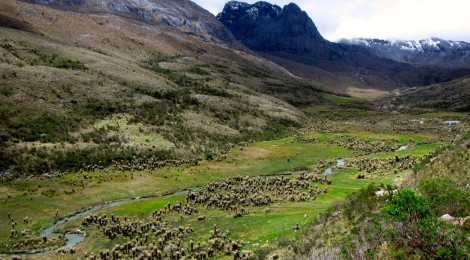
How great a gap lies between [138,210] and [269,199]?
17309mm

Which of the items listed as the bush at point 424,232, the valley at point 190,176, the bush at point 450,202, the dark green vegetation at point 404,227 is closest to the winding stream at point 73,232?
the valley at point 190,176

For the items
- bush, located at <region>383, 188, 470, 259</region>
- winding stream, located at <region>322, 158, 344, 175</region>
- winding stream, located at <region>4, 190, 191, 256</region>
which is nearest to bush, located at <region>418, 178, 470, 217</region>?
bush, located at <region>383, 188, 470, 259</region>

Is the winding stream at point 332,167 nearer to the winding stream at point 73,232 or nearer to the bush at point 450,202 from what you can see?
the winding stream at point 73,232

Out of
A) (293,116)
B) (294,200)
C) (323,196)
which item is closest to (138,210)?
(294,200)

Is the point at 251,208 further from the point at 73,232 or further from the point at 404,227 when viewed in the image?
the point at 404,227

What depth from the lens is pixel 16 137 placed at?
246 ft

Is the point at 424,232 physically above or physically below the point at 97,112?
above

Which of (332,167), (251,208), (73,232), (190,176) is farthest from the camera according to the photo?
(332,167)

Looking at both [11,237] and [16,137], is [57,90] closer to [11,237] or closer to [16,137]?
[16,137]

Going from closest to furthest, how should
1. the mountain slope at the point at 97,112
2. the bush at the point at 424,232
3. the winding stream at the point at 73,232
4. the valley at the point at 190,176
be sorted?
the bush at the point at 424,232, the valley at the point at 190,176, the winding stream at the point at 73,232, the mountain slope at the point at 97,112

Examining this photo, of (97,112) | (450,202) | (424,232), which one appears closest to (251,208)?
(450,202)

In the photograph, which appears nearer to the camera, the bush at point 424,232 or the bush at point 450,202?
the bush at point 424,232

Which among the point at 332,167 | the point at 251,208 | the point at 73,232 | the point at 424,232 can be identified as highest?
the point at 424,232

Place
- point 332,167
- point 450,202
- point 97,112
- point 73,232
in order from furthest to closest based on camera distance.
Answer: point 97,112, point 332,167, point 73,232, point 450,202
